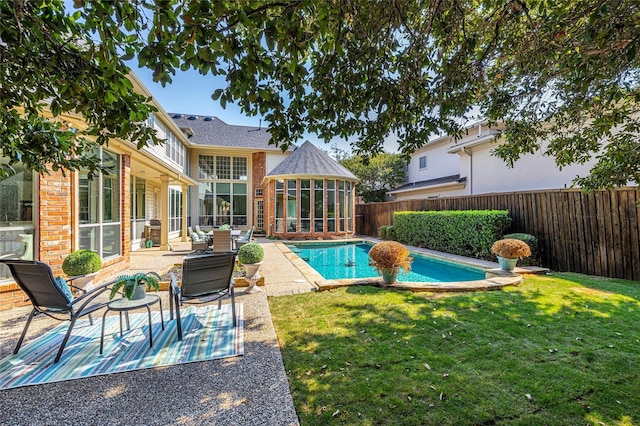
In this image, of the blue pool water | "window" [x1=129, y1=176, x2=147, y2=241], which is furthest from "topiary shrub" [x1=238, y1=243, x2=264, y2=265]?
"window" [x1=129, y1=176, x2=147, y2=241]

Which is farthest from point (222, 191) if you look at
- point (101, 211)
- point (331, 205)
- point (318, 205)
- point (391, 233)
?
point (101, 211)

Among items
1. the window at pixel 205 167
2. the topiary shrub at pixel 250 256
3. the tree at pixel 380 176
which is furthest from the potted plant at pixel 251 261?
the tree at pixel 380 176

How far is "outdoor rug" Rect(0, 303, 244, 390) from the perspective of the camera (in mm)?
3055

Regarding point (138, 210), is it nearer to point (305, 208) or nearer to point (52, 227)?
point (52, 227)

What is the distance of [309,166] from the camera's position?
1805 cm

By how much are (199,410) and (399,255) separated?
466 cm

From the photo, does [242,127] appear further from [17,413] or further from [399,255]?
[17,413]

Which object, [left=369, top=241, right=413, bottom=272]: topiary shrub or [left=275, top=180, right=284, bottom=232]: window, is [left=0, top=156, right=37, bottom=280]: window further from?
[left=275, top=180, right=284, bottom=232]: window

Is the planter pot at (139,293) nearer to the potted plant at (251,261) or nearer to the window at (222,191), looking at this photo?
the potted plant at (251,261)

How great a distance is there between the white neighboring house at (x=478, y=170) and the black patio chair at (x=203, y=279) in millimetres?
6550

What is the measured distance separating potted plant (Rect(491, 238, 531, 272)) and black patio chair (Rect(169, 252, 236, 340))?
20.8 feet

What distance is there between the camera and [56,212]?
5359 millimetres

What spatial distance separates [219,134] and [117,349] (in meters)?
20.6

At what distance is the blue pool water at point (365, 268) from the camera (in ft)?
28.2
